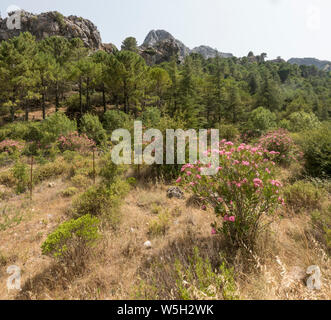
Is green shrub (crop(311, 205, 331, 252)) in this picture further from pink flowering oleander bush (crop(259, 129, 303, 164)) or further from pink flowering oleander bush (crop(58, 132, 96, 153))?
pink flowering oleander bush (crop(58, 132, 96, 153))

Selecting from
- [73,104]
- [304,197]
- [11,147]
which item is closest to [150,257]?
[304,197]

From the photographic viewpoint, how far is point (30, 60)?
66.9 feet

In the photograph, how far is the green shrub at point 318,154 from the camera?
631 centimetres

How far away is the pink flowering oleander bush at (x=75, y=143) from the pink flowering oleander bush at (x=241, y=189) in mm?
9841

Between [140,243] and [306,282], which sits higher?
[306,282]

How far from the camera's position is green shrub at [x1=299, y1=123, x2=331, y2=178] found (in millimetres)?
6312

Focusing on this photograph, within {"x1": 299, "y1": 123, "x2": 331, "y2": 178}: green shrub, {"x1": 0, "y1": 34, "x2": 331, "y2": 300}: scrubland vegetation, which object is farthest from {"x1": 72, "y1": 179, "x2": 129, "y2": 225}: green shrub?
{"x1": 299, "y1": 123, "x2": 331, "y2": 178}: green shrub

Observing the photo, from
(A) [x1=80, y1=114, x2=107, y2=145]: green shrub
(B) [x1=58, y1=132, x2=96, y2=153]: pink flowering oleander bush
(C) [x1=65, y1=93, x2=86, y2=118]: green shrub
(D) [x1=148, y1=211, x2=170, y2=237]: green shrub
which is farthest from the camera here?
(C) [x1=65, y1=93, x2=86, y2=118]: green shrub

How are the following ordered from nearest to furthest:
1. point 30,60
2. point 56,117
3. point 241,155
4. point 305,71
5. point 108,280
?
1. point 108,280
2. point 241,155
3. point 56,117
4. point 30,60
5. point 305,71

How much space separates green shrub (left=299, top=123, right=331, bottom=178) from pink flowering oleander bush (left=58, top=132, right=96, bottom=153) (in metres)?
11.1

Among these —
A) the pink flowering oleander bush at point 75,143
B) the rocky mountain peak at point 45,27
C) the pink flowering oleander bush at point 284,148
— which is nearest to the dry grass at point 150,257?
the pink flowering oleander bush at point 284,148

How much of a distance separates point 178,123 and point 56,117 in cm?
917
